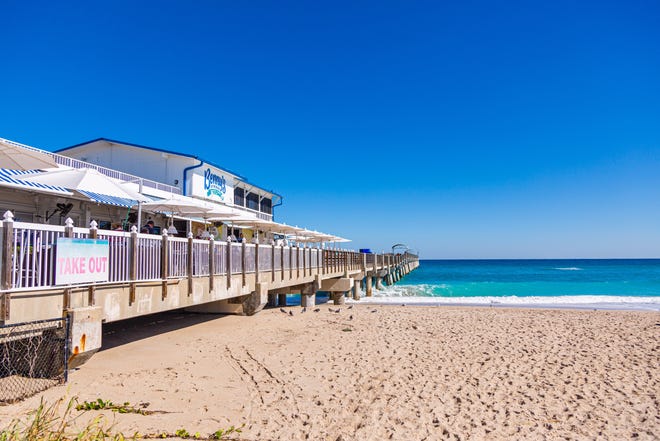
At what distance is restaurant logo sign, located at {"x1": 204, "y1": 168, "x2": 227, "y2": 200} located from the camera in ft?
79.4

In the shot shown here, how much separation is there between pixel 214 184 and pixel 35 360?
62.4 ft

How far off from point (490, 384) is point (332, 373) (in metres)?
3.03

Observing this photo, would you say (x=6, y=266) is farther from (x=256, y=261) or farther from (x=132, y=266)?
(x=256, y=261)

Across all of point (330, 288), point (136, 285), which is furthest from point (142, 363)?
point (330, 288)

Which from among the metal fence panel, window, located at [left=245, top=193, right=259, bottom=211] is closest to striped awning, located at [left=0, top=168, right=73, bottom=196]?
the metal fence panel

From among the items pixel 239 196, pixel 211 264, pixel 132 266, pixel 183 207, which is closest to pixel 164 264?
pixel 132 266

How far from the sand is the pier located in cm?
115

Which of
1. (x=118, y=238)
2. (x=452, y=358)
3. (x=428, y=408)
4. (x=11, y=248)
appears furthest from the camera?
(x=452, y=358)


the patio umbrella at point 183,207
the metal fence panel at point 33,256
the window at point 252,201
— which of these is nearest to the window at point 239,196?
the window at point 252,201

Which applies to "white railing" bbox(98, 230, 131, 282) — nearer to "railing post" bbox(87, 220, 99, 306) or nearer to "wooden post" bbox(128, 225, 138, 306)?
"wooden post" bbox(128, 225, 138, 306)

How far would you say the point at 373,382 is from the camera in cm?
814

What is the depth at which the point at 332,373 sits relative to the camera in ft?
28.6

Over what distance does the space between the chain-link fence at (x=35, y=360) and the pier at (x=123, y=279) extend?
0.54 feet

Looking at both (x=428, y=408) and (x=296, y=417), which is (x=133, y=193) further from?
(x=428, y=408)
